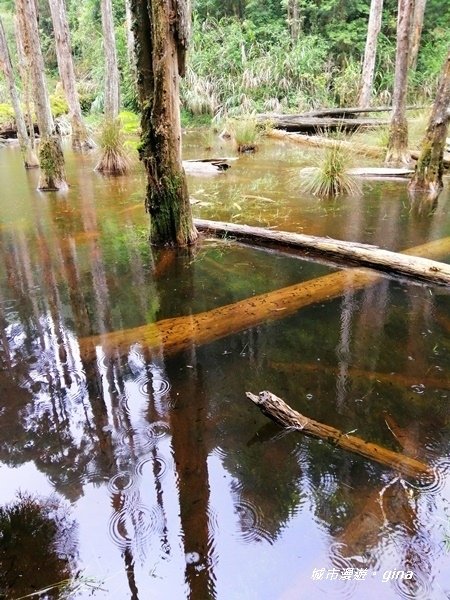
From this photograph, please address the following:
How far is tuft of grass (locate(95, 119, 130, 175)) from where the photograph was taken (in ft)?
30.3

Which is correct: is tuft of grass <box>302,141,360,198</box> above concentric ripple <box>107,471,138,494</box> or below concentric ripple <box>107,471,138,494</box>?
above

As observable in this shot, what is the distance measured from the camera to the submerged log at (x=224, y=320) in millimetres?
3393

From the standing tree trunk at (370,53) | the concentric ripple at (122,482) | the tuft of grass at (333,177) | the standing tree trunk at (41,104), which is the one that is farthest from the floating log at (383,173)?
the standing tree trunk at (370,53)

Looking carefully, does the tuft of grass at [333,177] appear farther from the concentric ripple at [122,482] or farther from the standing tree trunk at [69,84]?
the standing tree trunk at [69,84]

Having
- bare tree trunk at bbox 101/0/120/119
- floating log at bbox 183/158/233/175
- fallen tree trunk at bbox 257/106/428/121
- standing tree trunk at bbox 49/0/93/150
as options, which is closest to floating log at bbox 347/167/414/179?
floating log at bbox 183/158/233/175

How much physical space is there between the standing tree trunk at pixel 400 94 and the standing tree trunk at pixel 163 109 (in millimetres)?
5466

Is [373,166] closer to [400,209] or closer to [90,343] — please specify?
[400,209]

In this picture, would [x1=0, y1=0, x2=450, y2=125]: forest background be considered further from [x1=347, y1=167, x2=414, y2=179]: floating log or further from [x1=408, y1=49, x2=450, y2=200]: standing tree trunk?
[x1=408, y1=49, x2=450, y2=200]: standing tree trunk

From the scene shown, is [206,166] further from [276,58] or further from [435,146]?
[276,58]

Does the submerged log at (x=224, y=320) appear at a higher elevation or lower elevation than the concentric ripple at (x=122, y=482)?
higher

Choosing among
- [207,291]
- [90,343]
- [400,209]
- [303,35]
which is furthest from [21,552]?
[303,35]

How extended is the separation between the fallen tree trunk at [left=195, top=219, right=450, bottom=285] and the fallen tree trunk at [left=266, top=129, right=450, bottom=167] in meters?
2.75

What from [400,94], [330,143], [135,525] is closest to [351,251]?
[135,525]

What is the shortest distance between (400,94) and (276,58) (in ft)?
38.6
